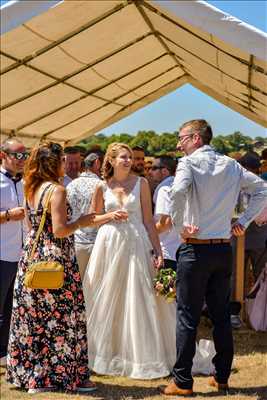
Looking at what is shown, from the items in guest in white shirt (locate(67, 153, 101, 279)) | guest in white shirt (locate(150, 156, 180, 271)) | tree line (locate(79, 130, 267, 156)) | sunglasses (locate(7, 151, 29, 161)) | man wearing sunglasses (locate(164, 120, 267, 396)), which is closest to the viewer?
man wearing sunglasses (locate(164, 120, 267, 396))

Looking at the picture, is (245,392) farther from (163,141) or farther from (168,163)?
(163,141)

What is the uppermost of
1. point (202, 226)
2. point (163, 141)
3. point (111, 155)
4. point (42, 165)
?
point (163, 141)

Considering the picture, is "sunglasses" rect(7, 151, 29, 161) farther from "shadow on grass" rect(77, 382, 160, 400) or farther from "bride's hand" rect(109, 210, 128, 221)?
"shadow on grass" rect(77, 382, 160, 400)

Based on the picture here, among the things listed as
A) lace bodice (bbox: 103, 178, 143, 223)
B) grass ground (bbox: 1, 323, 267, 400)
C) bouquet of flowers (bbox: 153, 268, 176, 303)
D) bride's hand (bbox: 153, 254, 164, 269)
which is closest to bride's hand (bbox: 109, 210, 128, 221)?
lace bodice (bbox: 103, 178, 143, 223)

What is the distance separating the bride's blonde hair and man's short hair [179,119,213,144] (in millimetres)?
1023

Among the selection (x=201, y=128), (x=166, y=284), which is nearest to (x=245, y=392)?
(x=166, y=284)

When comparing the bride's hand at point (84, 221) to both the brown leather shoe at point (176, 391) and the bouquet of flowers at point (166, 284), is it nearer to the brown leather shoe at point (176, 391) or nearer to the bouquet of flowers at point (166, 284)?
the bouquet of flowers at point (166, 284)

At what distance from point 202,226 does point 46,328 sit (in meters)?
1.39

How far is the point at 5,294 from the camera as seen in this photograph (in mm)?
5266

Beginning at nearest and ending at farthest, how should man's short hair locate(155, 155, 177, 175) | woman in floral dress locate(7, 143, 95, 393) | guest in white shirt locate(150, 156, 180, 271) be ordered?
woman in floral dress locate(7, 143, 95, 393) < guest in white shirt locate(150, 156, 180, 271) < man's short hair locate(155, 155, 177, 175)

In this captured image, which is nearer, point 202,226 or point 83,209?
point 202,226

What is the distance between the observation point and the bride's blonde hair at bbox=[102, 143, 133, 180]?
5.21 meters

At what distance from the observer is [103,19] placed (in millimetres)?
6949

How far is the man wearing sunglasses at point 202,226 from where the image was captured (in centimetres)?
412
